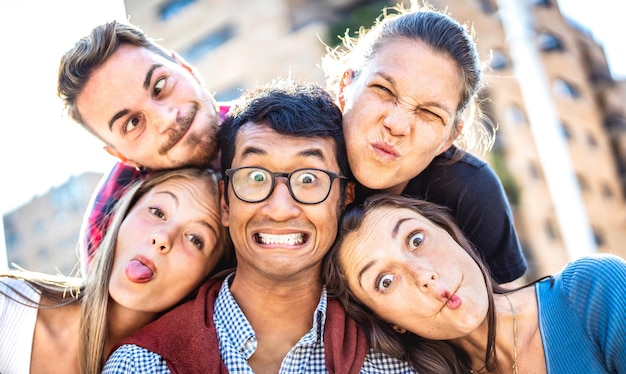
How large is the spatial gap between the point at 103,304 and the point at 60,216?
47.0m

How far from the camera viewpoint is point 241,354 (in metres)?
3.66

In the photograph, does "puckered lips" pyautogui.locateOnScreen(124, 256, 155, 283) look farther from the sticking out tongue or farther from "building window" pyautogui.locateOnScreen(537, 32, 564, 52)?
"building window" pyautogui.locateOnScreen(537, 32, 564, 52)

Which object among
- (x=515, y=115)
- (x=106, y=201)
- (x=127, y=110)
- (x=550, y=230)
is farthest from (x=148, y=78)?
(x=515, y=115)

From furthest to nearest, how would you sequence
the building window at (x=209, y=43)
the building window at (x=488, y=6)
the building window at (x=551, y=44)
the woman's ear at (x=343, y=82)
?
the building window at (x=551, y=44) → the building window at (x=488, y=6) → the building window at (x=209, y=43) → the woman's ear at (x=343, y=82)

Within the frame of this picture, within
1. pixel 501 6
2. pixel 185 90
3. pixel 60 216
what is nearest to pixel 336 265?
pixel 185 90

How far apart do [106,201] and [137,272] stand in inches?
38.1

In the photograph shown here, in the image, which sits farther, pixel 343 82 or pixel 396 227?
A: pixel 343 82

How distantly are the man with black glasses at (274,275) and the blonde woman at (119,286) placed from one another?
0.15m

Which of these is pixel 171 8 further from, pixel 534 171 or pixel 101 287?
pixel 101 287

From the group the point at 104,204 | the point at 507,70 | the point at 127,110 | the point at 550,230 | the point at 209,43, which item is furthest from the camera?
the point at 507,70

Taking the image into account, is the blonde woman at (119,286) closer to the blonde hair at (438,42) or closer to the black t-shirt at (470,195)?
the blonde hair at (438,42)

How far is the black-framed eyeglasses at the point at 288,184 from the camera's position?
3736 millimetres

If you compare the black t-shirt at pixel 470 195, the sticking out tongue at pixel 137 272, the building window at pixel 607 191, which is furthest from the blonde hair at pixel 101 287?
the building window at pixel 607 191

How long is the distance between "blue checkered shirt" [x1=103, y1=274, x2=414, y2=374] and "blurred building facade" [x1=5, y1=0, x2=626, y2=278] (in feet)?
53.6
